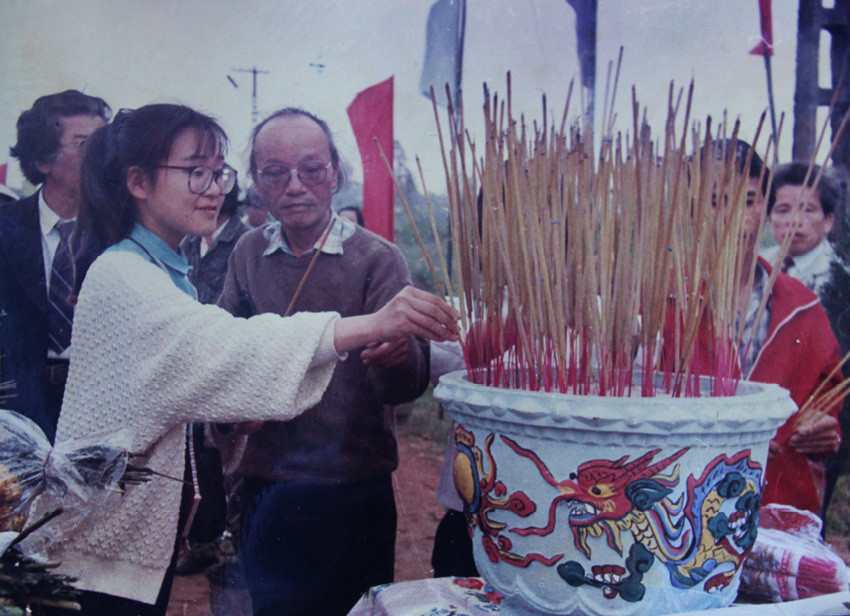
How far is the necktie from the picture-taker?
1182 mm

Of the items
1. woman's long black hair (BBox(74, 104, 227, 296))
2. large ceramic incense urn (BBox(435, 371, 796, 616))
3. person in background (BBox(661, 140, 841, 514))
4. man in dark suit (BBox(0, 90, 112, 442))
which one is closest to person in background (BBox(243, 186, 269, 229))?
woman's long black hair (BBox(74, 104, 227, 296))

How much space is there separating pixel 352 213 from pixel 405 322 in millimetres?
357

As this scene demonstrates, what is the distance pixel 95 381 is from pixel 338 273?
0.45 metres

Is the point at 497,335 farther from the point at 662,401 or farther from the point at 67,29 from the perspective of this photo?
the point at 67,29

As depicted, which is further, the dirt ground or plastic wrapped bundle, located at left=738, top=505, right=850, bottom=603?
the dirt ground

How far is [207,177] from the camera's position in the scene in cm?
122

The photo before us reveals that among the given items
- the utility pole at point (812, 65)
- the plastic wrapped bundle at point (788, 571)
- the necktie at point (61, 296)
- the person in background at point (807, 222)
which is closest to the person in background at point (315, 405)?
the necktie at point (61, 296)

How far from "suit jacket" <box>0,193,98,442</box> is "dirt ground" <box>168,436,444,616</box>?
2.16 ft

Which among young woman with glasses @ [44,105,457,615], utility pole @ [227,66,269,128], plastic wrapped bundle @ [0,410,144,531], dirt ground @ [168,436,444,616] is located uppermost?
utility pole @ [227,66,269,128]

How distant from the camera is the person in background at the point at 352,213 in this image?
1313 millimetres

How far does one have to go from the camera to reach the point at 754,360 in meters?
1.46

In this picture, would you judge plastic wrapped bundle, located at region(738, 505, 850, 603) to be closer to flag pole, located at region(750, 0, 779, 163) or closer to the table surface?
the table surface

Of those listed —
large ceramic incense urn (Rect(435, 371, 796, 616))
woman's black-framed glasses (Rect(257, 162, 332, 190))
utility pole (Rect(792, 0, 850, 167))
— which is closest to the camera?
large ceramic incense urn (Rect(435, 371, 796, 616))

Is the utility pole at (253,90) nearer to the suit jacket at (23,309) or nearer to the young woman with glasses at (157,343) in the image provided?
the young woman with glasses at (157,343)
